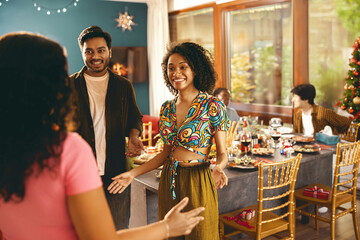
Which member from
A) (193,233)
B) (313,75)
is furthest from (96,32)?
(313,75)

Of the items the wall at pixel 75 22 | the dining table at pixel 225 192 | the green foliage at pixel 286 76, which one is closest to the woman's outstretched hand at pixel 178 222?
the dining table at pixel 225 192

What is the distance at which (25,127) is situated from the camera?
777mm

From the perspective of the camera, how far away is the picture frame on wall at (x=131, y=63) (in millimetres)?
→ 6686

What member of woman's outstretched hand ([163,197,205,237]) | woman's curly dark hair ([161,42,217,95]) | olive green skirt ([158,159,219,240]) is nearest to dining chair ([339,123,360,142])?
woman's curly dark hair ([161,42,217,95])

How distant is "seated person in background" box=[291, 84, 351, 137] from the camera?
386 cm

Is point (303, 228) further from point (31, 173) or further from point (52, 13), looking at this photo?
point (52, 13)

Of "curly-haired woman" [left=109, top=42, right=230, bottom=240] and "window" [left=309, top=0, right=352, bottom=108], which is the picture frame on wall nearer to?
"window" [left=309, top=0, right=352, bottom=108]

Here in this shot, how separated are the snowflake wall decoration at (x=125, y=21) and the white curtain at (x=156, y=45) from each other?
1.25 ft

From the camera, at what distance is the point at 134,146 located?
2.13m

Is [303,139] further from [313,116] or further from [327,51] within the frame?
[327,51]

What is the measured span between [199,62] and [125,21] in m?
5.27

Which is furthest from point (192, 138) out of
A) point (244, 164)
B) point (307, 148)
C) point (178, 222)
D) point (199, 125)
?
point (307, 148)

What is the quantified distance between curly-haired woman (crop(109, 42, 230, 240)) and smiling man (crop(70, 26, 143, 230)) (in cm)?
26

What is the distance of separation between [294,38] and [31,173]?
4623 millimetres
